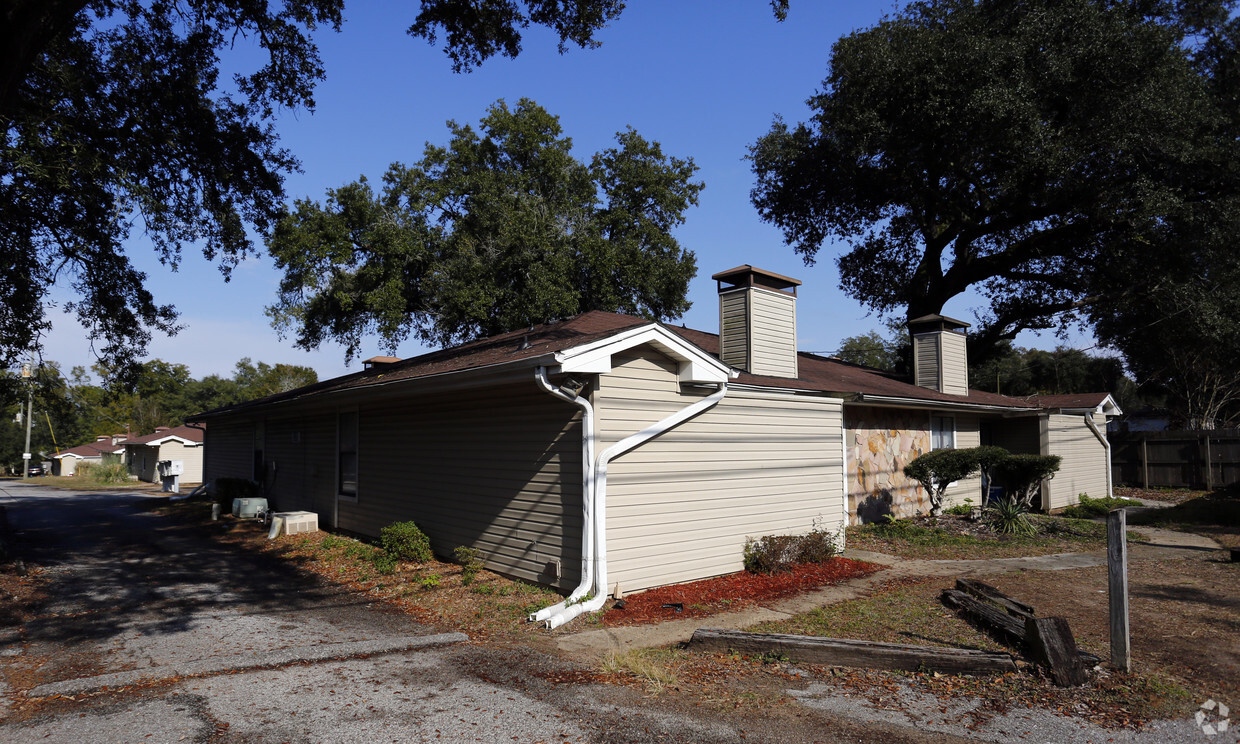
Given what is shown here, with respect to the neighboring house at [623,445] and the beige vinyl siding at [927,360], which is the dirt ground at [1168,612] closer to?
the neighboring house at [623,445]

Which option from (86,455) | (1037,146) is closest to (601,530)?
(1037,146)

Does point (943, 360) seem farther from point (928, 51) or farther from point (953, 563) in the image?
point (928, 51)

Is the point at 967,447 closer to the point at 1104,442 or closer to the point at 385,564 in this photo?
the point at 1104,442

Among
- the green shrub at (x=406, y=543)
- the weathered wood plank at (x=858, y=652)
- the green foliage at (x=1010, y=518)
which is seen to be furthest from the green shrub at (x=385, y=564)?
the green foliage at (x=1010, y=518)

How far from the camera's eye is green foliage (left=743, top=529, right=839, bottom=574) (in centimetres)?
971

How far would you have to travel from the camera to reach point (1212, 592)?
8477 mm

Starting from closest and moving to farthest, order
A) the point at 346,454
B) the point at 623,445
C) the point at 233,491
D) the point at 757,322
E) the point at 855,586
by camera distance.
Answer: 1. the point at 623,445
2. the point at 855,586
3. the point at 757,322
4. the point at 346,454
5. the point at 233,491

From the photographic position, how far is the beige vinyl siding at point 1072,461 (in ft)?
57.5

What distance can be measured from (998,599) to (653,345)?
4695 mm

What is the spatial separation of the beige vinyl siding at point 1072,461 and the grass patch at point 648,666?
14897 mm

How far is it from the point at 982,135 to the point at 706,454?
16.3 m

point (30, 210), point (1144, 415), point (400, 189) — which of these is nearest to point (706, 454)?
point (30, 210)

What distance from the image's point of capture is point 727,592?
865 centimetres

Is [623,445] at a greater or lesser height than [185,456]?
greater
